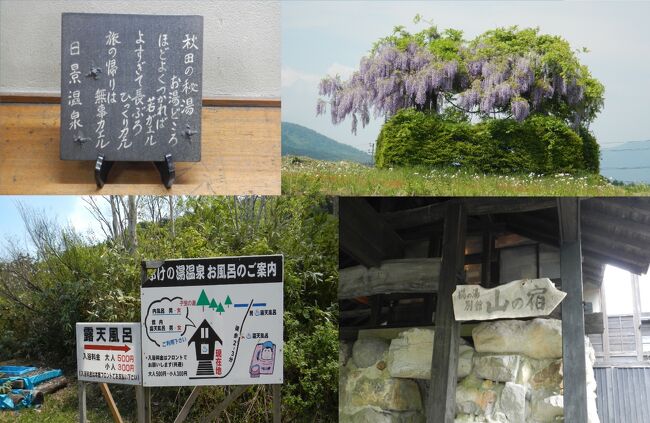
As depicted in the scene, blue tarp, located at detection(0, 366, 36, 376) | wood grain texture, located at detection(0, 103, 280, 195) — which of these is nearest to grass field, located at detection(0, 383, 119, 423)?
blue tarp, located at detection(0, 366, 36, 376)

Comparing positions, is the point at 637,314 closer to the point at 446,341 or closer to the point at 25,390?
the point at 446,341

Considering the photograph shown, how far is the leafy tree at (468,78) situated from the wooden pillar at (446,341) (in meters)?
1.67

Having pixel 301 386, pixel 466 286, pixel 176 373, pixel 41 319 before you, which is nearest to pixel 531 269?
pixel 466 286

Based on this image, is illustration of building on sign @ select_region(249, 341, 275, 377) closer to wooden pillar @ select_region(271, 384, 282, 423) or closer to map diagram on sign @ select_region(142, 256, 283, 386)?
map diagram on sign @ select_region(142, 256, 283, 386)

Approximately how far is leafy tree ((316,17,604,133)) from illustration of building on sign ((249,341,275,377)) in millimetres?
1496

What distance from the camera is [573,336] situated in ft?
10.4

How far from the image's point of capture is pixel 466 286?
3266 mm

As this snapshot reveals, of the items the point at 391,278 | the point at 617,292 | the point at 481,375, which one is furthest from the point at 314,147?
the point at 617,292

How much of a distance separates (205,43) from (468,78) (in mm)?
1606

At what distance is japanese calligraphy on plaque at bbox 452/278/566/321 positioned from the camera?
3182mm

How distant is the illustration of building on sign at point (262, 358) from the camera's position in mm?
3904

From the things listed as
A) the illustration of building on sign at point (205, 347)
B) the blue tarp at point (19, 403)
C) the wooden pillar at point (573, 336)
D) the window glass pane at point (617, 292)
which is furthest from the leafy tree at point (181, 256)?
the window glass pane at point (617, 292)

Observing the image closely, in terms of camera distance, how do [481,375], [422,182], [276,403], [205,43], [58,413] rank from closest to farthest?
[481,375] < [276,403] < [205,43] < [58,413] < [422,182]

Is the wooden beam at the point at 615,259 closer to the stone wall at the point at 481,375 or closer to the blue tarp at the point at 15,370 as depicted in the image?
the stone wall at the point at 481,375
